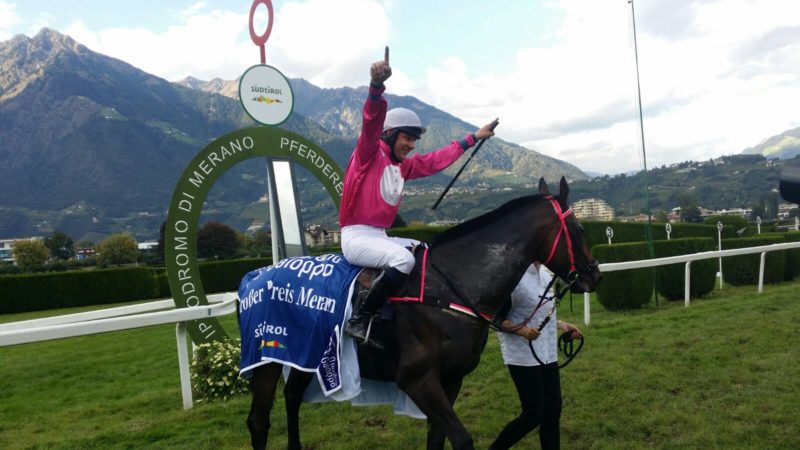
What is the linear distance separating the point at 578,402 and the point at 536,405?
194 centimetres

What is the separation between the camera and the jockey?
9.42ft

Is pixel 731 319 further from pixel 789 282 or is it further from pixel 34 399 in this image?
pixel 34 399

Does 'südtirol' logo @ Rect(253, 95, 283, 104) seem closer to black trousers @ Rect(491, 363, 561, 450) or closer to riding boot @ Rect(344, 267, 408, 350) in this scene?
riding boot @ Rect(344, 267, 408, 350)

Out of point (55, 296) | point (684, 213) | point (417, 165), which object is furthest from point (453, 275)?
point (684, 213)

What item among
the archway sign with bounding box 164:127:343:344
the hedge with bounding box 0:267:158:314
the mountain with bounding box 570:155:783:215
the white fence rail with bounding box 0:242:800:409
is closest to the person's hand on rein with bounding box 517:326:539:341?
the white fence rail with bounding box 0:242:800:409

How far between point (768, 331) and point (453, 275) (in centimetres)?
634

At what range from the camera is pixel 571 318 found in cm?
910

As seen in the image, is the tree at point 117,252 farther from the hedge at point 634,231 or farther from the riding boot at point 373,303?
the riding boot at point 373,303

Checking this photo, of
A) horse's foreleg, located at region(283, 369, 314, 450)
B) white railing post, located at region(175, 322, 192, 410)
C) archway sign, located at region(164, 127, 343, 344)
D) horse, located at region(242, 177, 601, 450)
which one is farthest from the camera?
archway sign, located at region(164, 127, 343, 344)

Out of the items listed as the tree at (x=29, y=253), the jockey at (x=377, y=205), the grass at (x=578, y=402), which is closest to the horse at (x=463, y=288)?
the jockey at (x=377, y=205)

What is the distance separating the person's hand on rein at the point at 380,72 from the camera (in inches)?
102

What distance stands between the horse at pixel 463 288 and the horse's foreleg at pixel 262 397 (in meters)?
0.71

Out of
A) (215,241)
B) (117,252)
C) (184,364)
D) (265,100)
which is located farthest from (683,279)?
(117,252)

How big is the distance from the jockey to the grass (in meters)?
1.78
